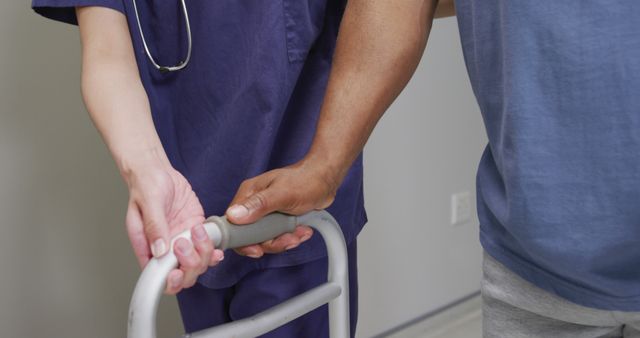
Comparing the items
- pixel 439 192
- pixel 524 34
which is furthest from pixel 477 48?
pixel 439 192

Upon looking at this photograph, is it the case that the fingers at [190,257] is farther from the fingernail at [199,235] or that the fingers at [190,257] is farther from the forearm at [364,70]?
the forearm at [364,70]

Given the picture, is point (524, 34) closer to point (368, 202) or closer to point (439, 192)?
point (368, 202)

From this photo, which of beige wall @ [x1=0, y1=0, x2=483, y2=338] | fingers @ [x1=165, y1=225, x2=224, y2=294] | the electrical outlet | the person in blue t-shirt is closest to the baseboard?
the electrical outlet

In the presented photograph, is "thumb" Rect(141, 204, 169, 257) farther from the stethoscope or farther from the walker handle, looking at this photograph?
the stethoscope

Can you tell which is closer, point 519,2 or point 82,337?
point 519,2

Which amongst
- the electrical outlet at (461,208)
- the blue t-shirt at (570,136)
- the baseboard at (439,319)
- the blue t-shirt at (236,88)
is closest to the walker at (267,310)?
the blue t-shirt at (236,88)

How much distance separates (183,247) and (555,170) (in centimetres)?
38

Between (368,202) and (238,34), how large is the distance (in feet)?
3.92

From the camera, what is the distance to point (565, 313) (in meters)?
0.83

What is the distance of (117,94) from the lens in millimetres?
1029

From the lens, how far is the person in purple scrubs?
104cm

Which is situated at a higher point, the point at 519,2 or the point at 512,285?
the point at 519,2

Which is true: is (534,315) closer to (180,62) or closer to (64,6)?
(180,62)

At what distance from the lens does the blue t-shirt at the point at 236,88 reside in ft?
3.45
